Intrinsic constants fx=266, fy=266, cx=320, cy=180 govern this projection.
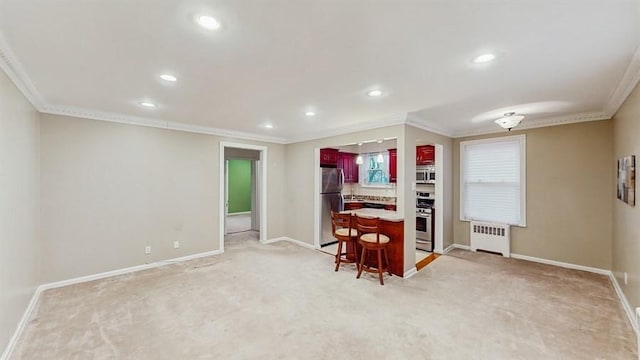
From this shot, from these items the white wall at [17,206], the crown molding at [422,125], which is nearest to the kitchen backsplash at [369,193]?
the crown molding at [422,125]

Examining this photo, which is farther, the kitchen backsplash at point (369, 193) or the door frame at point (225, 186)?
the kitchen backsplash at point (369, 193)

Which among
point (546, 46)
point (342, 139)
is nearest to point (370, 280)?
point (342, 139)

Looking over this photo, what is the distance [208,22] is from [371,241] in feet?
10.5

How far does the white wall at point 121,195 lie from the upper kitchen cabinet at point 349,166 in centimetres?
314

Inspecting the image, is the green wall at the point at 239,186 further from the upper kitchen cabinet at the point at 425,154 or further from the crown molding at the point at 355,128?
the upper kitchen cabinet at the point at 425,154

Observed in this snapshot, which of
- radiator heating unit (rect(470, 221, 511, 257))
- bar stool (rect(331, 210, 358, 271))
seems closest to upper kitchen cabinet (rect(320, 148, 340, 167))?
bar stool (rect(331, 210, 358, 271))

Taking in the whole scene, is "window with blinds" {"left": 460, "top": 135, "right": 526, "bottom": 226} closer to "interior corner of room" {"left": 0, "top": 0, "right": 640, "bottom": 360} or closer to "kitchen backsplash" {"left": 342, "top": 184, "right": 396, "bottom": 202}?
"interior corner of room" {"left": 0, "top": 0, "right": 640, "bottom": 360}

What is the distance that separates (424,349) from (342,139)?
3485 millimetres

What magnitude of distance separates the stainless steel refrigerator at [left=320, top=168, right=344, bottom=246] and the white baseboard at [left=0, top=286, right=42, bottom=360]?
13.7ft

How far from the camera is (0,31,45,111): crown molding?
6.52ft

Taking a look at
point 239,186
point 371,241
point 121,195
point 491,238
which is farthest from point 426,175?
point 239,186

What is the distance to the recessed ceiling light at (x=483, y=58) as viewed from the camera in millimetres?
2072

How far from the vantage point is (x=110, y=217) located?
396cm

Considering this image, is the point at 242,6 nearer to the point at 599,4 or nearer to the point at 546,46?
the point at 599,4
